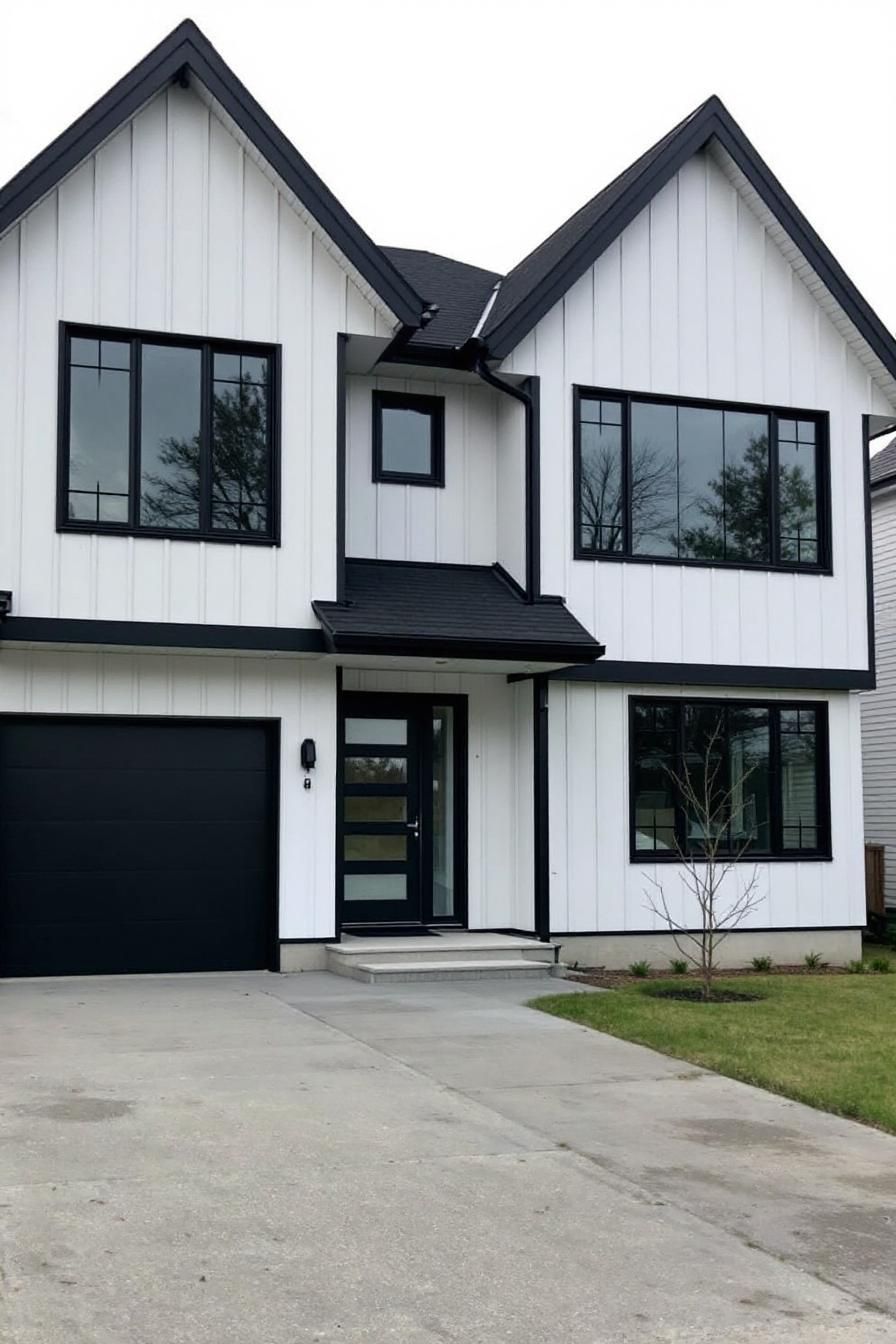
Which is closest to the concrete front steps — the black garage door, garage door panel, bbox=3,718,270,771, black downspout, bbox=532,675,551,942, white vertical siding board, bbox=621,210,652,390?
black downspout, bbox=532,675,551,942

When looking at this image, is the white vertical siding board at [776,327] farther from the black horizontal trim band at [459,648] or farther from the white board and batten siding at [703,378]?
the black horizontal trim band at [459,648]

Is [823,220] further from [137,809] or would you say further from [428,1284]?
[428,1284]

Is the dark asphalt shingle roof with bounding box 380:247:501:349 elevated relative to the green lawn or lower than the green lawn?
elevated

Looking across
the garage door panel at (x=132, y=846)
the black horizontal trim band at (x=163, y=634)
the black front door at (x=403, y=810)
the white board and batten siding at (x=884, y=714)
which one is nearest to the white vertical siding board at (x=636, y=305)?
the black front door at (x=403, y=810)

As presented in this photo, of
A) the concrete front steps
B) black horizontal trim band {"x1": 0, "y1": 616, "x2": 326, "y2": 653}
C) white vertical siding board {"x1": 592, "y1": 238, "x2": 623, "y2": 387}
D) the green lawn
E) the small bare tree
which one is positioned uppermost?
white vertical siding board {"x1": 592, "y1": 238, "x2": 623, "y2": 387}

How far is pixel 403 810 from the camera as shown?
48.3 ft

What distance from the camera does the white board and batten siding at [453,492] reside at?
578 inches

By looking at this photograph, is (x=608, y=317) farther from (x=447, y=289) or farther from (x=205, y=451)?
(x=205, y=451)

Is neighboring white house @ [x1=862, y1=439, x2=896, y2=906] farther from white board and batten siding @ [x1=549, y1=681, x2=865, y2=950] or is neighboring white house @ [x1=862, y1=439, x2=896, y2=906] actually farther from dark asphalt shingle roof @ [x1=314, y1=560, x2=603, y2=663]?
dark asphalt shingle roof @ [x1=314, y1=560, x2=603, y2=663]

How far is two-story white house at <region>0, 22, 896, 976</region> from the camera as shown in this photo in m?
12.8

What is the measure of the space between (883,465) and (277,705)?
11943mm

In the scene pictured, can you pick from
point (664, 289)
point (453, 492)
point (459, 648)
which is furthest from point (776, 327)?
point (459, 648)

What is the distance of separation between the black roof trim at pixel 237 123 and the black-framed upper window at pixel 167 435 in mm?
1196

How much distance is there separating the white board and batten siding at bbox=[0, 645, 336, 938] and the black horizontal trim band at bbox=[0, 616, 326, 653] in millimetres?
424
